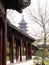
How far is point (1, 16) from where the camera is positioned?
7.47m

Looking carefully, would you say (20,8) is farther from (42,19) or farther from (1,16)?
(42,19)

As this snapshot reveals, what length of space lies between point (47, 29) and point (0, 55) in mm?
24446

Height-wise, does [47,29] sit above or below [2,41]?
below

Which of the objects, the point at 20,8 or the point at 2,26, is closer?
the point at 20,8

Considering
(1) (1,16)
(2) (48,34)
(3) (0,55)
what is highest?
(1) (1,16)

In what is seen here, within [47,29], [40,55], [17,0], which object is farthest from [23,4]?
[47,29]

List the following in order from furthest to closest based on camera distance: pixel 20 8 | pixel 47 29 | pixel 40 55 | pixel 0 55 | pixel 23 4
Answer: pixel 47 29 → pixel 40 55 → pixel 0 55 → pixel 20 8 → pixel 23 4

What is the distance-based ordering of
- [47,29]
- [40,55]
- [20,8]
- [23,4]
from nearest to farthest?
[23,4] < [20,8] < [40,55] < [47,29]

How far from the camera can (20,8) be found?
7.16 m

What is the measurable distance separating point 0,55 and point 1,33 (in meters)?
0.63

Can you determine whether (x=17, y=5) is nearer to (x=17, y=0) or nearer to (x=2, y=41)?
(x=17, y=0)

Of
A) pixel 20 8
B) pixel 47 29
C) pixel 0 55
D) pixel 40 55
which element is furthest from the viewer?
pixel 47 29

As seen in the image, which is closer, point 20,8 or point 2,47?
point 20,8

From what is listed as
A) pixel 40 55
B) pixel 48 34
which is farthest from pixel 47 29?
pixel 40 55
